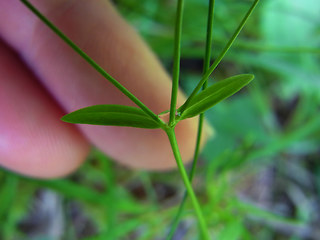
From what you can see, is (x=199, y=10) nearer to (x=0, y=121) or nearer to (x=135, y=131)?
(x=135, y=131)

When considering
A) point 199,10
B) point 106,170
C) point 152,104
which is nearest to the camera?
point 152,104

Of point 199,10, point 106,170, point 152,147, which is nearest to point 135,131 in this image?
point 152,147

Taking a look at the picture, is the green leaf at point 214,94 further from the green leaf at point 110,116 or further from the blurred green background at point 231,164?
the blurred green background at point 231,164

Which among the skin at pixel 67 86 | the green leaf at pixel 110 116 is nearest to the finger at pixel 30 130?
the skin at pixel 67 86

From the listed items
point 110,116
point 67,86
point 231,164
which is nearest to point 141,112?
point 110,116

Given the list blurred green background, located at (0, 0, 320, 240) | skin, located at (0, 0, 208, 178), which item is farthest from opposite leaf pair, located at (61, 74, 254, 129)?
blurred green background, located at (0, 0, 320, 240)

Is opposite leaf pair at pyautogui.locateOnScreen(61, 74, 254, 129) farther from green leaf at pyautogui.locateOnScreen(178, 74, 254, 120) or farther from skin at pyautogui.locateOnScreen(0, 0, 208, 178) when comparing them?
skin at pyautogui.locateOnScreen(0, 0, 208, 178)
